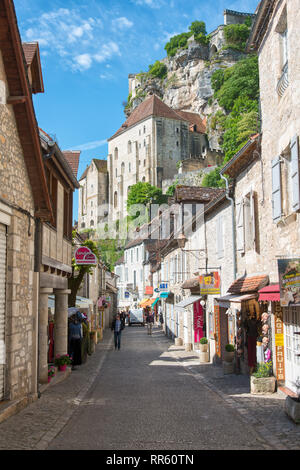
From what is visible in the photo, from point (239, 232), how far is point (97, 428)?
702 cm

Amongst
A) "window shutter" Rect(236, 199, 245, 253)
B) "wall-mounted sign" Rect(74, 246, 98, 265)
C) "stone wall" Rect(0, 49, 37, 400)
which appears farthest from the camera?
"wall-mounted sign" Rect(74, 246, 98, 265)

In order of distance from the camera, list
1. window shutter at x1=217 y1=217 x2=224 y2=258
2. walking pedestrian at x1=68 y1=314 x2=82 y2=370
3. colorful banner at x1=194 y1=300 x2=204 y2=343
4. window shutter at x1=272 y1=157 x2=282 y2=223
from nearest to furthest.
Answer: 1. window shutter at x1=272 y1=157 x2=282 y2=223
2. window shutter at x1=217 y1=217 x2=224 y2=258
3. walking pedestrian at x1=68 y1=314 x2=82 y2=370
4. colorful banner at x1=194 y1=300 x2=204 y2=343

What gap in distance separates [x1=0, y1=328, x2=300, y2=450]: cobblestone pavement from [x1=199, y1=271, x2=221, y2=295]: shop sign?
2.47m

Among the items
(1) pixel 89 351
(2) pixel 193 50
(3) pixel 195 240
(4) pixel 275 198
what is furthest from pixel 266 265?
(2) pixel 193 50

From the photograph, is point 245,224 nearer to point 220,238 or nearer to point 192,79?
point 220,238

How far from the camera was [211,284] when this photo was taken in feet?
52.8

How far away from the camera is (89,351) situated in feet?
65.2

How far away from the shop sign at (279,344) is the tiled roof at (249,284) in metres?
0.65

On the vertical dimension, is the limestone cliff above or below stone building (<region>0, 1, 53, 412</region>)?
above

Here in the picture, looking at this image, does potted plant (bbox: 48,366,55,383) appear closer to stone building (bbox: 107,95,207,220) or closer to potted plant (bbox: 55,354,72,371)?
potted plant (bbox: 55,354,72,371)

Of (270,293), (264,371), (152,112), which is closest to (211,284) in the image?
(264,371)

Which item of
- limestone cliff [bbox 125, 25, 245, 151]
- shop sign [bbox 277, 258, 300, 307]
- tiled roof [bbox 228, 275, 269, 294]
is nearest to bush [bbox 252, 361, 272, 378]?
tiled roof [bbox 228, 275, 269, 294]

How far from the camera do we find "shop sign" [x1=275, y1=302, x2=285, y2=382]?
397 inches

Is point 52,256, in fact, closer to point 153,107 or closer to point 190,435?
point 190,435
